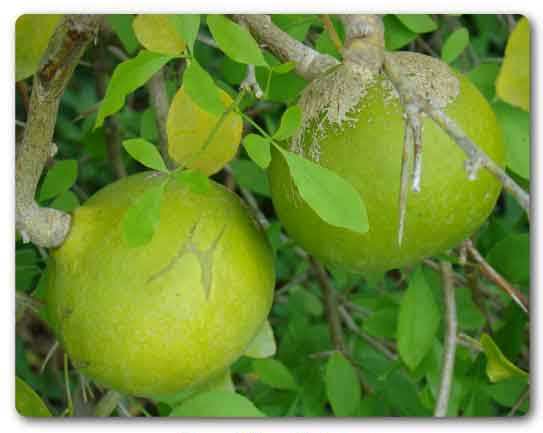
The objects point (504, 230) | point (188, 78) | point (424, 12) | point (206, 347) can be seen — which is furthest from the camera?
point (504, 230)

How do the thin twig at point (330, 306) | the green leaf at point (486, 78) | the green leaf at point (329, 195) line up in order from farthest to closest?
the thin twig at point (330, 306)
the green leaf at point (486, 78)
the green leaf at point (329, 195)

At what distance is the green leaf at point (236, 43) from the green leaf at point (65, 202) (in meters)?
0.49

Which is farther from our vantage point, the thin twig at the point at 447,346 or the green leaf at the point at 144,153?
the thin twig at the point at 447,346

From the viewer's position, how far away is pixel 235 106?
0.92 meters

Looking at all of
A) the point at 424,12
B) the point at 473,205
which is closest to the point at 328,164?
the point at 473,205

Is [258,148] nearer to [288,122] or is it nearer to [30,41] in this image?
[288,122]

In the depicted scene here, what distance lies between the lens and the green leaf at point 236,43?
0.92 m

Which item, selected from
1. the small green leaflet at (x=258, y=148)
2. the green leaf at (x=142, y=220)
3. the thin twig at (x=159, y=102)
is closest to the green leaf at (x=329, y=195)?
the small green leaflet at (x=258, y=148)

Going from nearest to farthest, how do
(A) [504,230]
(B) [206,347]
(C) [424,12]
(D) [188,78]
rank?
(D) [188,78] < (B) [206,347] < (C) [424,12] < (A) [504,230]

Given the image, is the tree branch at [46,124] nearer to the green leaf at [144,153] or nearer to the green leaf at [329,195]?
the green leaf at [144,153]

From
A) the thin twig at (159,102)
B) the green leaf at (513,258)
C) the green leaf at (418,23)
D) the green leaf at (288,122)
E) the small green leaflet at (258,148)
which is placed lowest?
the green leaf at (513,258)

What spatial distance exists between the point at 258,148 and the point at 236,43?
11 cm

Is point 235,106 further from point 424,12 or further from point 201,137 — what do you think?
point 424,12

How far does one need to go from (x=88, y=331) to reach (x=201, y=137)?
26 centimetres
